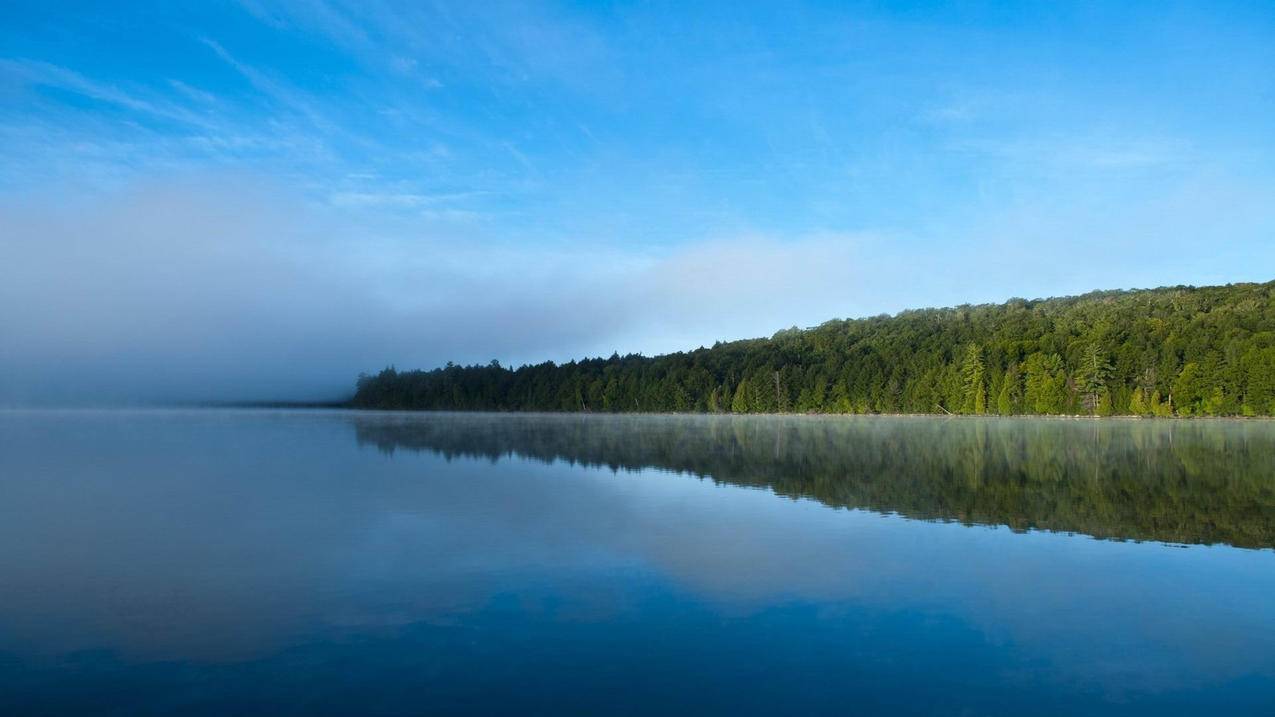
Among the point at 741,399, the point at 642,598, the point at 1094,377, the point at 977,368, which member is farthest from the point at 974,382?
the point at 642,598

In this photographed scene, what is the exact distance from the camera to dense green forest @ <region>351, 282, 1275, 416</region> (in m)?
85.2

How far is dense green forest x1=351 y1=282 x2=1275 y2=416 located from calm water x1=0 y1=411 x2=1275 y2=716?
71.4 meters

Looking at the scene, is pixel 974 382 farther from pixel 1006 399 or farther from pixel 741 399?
pixel 741 399

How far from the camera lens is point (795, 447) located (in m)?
44.2

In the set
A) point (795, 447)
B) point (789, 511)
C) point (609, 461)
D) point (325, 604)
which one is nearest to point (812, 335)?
point (795, 447)

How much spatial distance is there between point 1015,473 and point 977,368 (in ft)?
274

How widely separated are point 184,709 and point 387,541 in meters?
8.33

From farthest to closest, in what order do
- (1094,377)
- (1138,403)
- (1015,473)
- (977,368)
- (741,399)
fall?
1. (741,399)
2. (977,368)
3. (1094,377)
4. (1138,403)
5. (1015,473)

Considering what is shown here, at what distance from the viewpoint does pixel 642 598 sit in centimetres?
1204

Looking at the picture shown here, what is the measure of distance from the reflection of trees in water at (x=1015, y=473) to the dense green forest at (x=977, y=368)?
4013cm

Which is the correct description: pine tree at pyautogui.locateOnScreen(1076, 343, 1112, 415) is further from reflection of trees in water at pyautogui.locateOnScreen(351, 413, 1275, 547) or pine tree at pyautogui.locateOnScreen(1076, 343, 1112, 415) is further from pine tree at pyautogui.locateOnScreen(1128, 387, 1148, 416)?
reflection of trees in water at pyautogui.locateOnScreen(351, 413, 1275, 547)

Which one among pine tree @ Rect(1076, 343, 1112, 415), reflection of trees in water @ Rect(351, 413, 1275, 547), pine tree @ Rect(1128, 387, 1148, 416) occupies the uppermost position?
pine tree @ Rect(1076, 343, 1112, 415)

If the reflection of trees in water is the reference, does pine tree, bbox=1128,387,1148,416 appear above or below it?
above

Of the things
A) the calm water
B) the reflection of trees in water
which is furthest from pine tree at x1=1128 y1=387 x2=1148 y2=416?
the calm water
